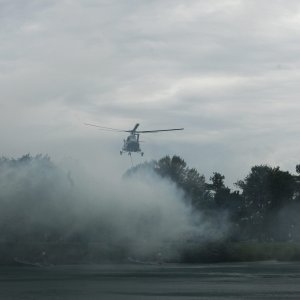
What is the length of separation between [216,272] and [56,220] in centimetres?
2553

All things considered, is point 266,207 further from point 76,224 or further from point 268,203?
point 76,224

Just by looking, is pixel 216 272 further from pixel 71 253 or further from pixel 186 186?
pixel 186 186

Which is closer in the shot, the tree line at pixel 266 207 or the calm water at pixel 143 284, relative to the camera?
the calm water at pixel 143 284

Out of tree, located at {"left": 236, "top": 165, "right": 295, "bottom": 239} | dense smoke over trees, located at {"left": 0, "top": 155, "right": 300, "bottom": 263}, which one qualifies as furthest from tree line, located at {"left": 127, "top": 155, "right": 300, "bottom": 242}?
dense smoke over trees, located at {"left": 0, "top": 155, "right": 300, "bottom": 263}

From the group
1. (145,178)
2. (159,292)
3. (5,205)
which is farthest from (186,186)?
(159,292)

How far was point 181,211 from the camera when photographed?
133 meters

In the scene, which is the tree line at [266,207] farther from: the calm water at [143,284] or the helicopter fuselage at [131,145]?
the calm water at [143,284]

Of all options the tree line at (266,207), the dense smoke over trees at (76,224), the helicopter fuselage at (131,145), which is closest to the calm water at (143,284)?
the dense smoke over trees at (76,224)

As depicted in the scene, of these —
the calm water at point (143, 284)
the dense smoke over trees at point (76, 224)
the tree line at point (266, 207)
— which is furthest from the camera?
the tree line at point (266, 207)

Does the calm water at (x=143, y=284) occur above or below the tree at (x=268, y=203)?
below

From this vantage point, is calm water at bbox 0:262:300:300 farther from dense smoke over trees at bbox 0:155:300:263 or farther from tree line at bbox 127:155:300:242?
tree line at bbox 127:155:300:242

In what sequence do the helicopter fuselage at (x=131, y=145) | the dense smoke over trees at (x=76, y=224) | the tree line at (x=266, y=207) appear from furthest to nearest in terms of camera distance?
the tree line at (x=266, y=207) < the helicopter fuselage at (x=131, y=145) < the dense smoke over trees at (x=76, y=224)

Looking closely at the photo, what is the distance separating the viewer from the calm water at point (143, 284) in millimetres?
68625

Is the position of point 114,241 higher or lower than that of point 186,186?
lower
